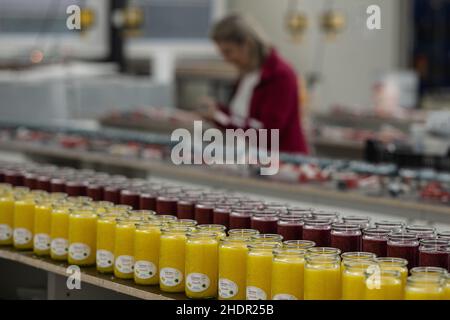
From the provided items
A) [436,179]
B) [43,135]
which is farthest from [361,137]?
[436,179]

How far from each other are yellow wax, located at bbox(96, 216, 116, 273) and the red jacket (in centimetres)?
338

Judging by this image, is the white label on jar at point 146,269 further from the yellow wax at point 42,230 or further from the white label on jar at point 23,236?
the white label on jar at point 23,236

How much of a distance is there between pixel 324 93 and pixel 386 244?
469 inches

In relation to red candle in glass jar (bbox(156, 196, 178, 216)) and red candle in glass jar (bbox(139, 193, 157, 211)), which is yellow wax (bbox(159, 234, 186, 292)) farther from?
red candle in glass jar (bbox(139, 193, 157, 211))

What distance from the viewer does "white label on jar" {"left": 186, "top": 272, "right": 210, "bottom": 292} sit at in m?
3.45

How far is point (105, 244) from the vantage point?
387cm

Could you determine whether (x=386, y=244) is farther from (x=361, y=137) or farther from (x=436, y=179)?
(x=361, y=137)

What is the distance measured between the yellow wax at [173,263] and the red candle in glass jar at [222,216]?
353 millimetres

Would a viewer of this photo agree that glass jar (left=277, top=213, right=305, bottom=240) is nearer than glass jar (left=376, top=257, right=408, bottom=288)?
No

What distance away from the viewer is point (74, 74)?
11.5 m

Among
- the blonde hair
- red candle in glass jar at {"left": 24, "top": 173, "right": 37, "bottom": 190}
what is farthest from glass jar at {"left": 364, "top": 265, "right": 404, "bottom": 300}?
the blonde hair

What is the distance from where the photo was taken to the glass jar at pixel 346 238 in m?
3.48

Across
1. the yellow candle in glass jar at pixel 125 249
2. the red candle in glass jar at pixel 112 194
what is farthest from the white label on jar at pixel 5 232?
the yellow candle in glass jar at pixel 125 249

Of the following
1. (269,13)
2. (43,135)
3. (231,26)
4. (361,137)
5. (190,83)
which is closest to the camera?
(231,26)
